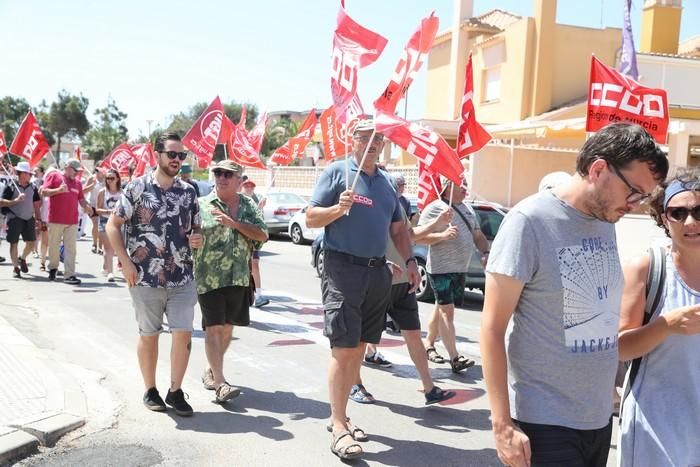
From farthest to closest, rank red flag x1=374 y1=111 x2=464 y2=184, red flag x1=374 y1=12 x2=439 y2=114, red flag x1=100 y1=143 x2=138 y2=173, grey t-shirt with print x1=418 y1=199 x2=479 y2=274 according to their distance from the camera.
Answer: red flag x1=100 y1=143 x2=138 y2=173, grey t-shirt with print x1=418 y1=199 x2=479 y2=274, red flag x1=374 y1=12 x2=439 y2=114, red flag x1=374 y1=111 x2=464 y2=184

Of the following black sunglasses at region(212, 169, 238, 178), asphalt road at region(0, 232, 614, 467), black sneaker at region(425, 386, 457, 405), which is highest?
black sunglasses at region(212, 169, 238, 178)

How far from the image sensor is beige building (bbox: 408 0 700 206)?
71.0 feet

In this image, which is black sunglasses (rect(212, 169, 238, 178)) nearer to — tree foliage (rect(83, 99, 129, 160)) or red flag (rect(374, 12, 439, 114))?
red flag (rect(374, 12, 439, 114))

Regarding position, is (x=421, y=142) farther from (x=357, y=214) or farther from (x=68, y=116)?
(x=68, y=116)

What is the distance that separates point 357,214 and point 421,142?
0.78m

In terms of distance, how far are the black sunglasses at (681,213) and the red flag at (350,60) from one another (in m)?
2.86

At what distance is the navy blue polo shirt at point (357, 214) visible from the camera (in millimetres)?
4523

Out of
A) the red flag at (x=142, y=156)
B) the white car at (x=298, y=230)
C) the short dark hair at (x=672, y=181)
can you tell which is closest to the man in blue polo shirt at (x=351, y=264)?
the short dark hair at (x=672, y=181)

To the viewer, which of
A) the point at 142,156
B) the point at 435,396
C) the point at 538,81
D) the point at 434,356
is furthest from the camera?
the point at 538,81

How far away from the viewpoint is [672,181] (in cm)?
261

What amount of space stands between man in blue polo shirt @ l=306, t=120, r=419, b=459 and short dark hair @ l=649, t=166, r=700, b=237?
1.99 meters

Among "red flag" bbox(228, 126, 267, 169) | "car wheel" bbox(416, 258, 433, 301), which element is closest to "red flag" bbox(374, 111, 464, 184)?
"car wheel" bbox(416, 258, 433, 301)

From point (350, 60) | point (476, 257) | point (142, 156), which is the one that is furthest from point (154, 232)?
point (142, 156)

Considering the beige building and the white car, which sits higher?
the beige building
